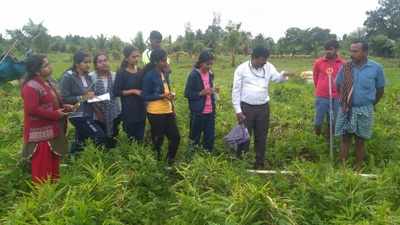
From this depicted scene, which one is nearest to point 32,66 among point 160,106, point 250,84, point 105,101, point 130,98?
point 105,101

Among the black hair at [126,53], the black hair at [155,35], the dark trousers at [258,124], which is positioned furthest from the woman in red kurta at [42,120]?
the dark trousers at [258,124]

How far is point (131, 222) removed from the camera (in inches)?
161

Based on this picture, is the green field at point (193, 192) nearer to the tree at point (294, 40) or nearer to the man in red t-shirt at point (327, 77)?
the man in red t-shirt at point (327, 77)

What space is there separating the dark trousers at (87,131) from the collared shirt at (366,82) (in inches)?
123

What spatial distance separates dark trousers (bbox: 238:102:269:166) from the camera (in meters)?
5.82

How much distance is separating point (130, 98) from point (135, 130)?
0.45 meters

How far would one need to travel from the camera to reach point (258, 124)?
19.4 feet

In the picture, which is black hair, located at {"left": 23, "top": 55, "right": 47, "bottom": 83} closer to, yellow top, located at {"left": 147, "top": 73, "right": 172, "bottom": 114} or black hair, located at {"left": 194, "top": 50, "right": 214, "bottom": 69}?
yellow top, located at {"left": 147, "top": 73, "right": 172, "bottom": 114}

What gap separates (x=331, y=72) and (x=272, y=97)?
19.1 feet

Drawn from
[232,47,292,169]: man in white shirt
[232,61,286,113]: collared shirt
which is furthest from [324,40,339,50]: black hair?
[232,61,286,113]: collared shirt

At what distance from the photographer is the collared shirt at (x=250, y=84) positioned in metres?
5.72

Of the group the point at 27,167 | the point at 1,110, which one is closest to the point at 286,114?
the point at 27,167

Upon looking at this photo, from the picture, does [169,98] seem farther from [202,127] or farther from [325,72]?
[325,72]

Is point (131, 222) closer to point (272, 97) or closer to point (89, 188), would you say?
point (89, 188)
